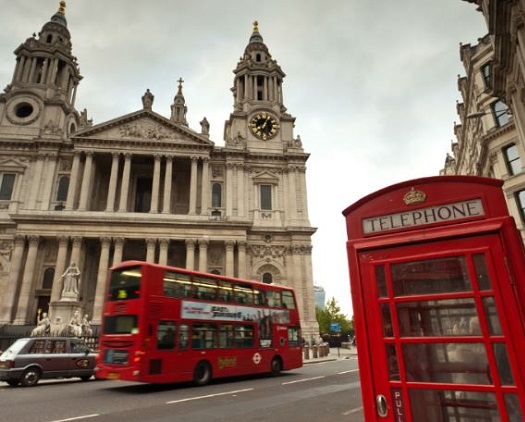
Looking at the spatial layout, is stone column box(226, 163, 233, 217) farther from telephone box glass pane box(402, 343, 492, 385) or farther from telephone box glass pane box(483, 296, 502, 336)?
telephone box glass pane box(483, 296, 502, 336)

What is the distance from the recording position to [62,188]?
36.8 m

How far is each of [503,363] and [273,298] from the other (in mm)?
14151

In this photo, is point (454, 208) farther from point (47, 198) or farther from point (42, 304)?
point (47, 198)

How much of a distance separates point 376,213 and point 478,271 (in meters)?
1.17

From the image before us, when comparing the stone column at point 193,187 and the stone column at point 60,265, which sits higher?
the stone column at point 193,187

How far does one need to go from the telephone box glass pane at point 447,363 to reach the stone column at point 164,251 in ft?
98.2

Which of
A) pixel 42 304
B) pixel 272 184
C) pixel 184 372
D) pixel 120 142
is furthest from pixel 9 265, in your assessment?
pixel 184 372

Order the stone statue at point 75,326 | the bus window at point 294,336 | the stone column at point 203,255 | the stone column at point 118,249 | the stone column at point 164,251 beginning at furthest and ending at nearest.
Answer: the stone column at point 203,255 → the stone column at point 164,251 → the stone column at point 118,249 → the stone statue at point 75,326 → the bus window at point 294,336

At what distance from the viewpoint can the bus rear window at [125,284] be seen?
487 inches

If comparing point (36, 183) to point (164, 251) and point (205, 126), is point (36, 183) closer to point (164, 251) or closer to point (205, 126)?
point (164, 251)

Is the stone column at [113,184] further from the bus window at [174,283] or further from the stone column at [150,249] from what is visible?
the bus window at [174,283]

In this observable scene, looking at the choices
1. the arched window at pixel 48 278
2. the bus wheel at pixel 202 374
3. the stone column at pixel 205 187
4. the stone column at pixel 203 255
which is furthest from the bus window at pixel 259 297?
the arched window at pixel 48 278

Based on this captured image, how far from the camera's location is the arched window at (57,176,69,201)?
3634 cm

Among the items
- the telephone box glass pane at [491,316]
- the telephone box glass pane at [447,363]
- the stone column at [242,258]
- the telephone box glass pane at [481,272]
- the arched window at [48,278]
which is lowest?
the telephone box glass pane at [447,363]
